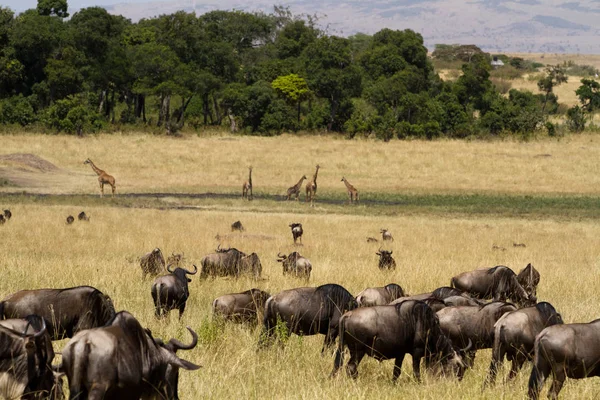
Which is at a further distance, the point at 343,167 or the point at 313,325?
the point at 343,167

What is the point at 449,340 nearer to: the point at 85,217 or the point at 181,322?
the point at 181,322

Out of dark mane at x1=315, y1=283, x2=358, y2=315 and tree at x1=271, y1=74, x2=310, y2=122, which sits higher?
tree at x1=271, y1=74, x2=310, y2=122

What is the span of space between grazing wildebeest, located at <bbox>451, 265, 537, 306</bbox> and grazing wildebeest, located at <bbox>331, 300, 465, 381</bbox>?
4.70 meters

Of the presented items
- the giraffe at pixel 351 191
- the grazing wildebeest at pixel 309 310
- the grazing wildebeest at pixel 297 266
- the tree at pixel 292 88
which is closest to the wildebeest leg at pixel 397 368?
the grazing wildebeest at pixel 309 310

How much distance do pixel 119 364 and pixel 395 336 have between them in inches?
126

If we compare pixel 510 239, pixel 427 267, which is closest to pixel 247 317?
pixel 427 267

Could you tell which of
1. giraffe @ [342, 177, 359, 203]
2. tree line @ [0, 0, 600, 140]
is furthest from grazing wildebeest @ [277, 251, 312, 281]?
tree line @ [0, 0, 600, 140]

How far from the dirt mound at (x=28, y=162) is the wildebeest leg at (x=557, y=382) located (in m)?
40.8

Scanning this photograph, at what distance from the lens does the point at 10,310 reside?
28.5 feet

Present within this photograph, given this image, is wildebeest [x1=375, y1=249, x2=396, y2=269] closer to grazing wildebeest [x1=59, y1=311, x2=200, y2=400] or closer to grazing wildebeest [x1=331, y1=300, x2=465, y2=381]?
grazing wildebeest [x1=331, y1=300, x2=465, y2=381]

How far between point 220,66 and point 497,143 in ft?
96.0

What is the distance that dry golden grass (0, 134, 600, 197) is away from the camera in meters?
45.1

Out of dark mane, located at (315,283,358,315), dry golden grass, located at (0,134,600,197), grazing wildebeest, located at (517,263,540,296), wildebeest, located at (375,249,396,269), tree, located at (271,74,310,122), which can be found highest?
tree, located at (271,74,310,122)

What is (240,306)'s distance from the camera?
10852mm
